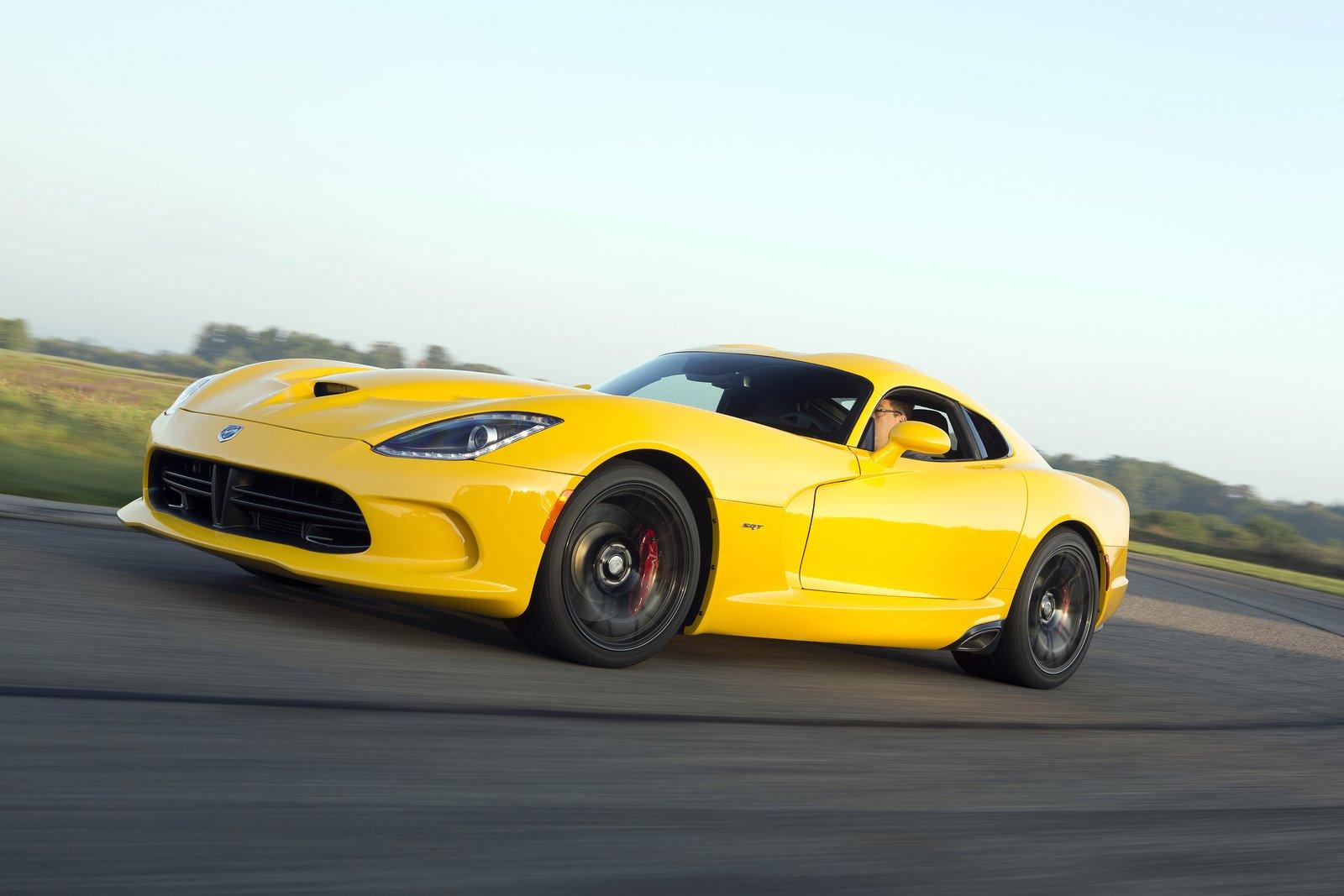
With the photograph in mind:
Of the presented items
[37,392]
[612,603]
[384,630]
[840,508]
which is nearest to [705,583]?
[612,603]

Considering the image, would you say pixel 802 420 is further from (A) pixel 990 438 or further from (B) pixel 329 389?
(B) pixel 329 389

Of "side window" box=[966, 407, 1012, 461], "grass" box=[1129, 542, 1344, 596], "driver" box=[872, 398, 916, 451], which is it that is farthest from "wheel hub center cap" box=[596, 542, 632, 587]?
"grass" box=[1129, 542, 1344, 596]

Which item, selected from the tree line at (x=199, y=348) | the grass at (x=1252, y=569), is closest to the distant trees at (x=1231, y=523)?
the grass at (x=1252, y=569)

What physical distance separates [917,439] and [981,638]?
45.8 inches

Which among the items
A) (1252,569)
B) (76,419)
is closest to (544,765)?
(76,419)

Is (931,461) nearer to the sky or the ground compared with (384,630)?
nearer to the sky

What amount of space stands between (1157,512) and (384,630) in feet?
113

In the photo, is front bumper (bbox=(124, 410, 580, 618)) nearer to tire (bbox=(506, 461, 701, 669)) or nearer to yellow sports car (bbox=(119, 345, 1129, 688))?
yellow sports car (bbox=(119, 345, 1129, 688))

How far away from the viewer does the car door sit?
4.96 metres

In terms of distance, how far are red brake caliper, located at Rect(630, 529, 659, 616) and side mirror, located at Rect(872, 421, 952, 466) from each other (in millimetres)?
1153

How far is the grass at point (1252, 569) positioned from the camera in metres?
21.2

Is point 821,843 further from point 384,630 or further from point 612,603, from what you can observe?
point 384,630

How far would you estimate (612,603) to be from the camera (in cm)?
445

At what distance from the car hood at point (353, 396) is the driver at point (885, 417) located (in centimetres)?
140
